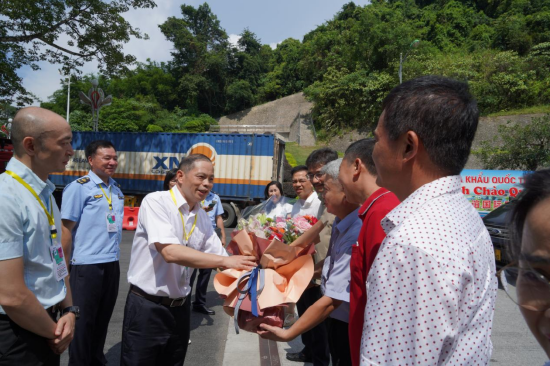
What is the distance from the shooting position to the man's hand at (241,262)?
2455 millimetres

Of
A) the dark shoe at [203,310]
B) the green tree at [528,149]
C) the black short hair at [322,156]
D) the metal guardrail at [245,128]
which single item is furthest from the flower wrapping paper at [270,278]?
the metal guardrail at [245,128]

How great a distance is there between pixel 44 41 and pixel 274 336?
513 inches

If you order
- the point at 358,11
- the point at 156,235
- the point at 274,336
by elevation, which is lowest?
the point at 274,336

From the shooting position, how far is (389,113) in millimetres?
1365

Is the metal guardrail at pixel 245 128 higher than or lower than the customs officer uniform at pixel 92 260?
higher

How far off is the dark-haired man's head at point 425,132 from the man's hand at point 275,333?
127 centimetres

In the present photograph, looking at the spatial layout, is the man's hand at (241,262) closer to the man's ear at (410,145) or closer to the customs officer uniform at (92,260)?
the man's ear at (410,145)

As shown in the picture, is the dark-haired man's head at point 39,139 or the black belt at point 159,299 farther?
→ the black belt at point 159,299

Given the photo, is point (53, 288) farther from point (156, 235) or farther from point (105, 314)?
point (105, 314)

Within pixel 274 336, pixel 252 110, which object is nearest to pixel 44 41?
pixel 274 336

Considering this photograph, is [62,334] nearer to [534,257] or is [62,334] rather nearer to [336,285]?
[336,285]

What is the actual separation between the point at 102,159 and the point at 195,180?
5.45ft

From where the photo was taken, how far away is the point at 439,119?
1.28 meters

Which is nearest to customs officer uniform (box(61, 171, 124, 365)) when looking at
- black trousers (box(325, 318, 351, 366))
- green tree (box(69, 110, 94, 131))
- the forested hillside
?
black trousers (box(325, 318, 351, 366))
